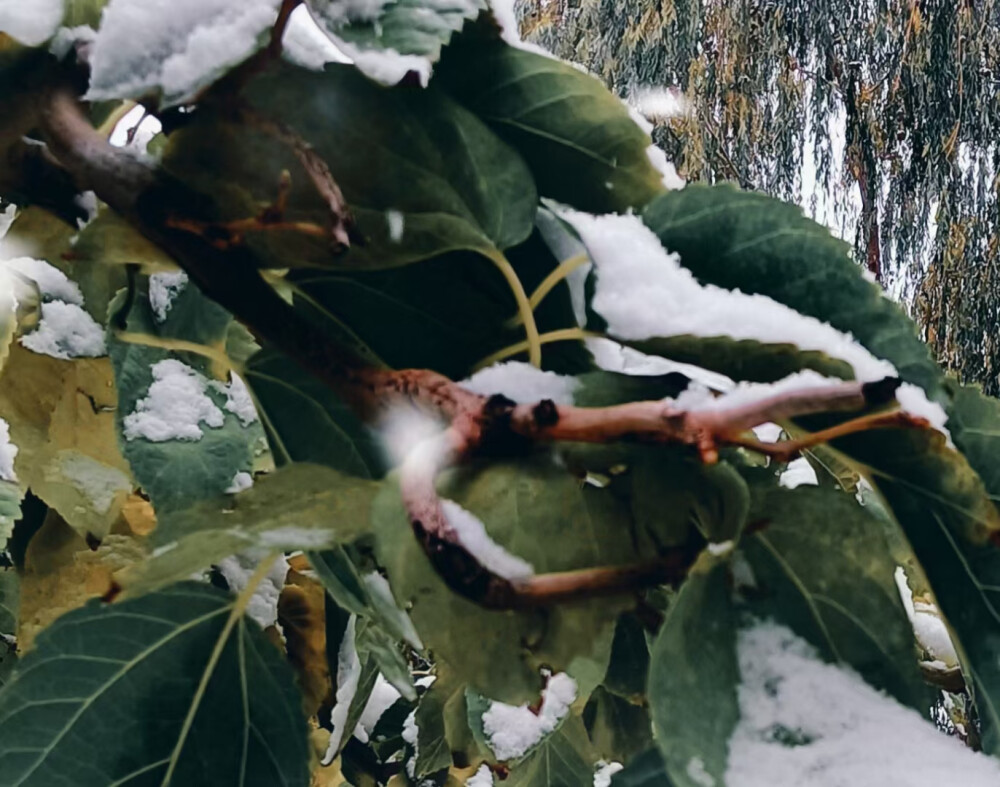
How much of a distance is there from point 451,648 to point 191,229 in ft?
0.31

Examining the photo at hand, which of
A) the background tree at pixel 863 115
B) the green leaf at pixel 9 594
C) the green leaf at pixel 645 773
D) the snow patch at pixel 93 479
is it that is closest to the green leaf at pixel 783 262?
the green leaf at pixel 645 773

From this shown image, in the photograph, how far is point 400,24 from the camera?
0.22 metres

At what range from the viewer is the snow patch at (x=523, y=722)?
35 centimetres

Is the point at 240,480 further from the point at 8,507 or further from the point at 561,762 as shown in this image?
the point at 561,762

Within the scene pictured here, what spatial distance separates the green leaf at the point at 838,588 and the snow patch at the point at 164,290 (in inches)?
7.0

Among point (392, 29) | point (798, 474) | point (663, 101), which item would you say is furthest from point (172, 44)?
point (663, 101)

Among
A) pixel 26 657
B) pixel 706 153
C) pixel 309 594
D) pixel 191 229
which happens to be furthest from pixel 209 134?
pixel 706 153

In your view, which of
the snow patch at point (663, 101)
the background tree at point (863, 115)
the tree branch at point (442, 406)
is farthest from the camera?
the snow patch at point (663, 101)

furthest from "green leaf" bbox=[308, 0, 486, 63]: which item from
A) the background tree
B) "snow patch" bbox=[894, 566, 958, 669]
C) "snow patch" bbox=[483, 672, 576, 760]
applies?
the background tree

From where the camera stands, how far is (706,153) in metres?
3.64

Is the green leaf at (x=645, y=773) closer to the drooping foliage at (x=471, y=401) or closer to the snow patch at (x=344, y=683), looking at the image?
the drooping foliage at (x=471, y=401)

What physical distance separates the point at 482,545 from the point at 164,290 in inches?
6.7

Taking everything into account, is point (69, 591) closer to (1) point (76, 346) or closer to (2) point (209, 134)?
(1) point (76, 346)

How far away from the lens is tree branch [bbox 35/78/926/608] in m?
0.16
